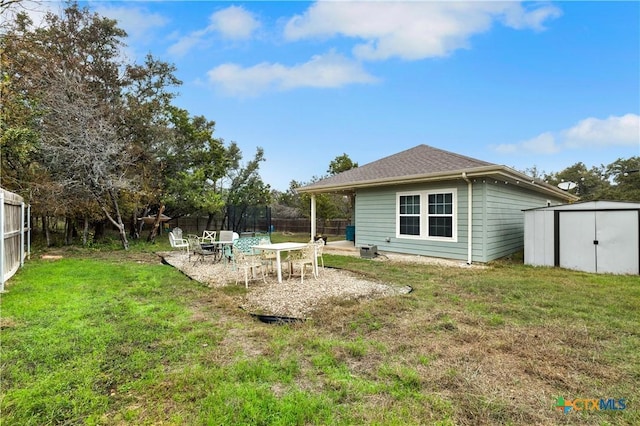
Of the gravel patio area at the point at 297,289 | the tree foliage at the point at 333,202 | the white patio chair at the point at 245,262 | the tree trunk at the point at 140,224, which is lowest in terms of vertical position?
the gravel patio area at the point at 297,289

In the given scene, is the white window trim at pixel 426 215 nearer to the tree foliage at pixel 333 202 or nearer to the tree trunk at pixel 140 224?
the tree foliage at pixel 333 202

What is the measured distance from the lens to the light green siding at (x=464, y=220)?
782 centimetres

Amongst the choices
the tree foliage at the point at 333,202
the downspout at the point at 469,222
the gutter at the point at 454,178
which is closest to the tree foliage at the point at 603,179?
the tree foliage at the point at 333,202

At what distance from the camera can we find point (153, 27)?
9531mm

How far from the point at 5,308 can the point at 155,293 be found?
1.79 m

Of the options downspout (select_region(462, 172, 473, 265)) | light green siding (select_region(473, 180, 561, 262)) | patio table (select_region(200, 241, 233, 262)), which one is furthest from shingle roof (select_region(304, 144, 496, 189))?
patio table (select_region(200, 241, 233, 262))

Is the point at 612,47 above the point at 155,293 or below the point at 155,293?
above

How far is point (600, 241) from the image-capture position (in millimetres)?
6770

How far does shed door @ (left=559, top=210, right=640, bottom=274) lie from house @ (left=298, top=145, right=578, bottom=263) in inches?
60.5

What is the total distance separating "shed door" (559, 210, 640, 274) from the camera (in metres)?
6.42

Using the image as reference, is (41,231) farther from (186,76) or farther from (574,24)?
(574,24)

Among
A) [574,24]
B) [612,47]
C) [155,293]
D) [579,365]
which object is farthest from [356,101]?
[579,365]

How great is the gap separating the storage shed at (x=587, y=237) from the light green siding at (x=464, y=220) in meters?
0.85

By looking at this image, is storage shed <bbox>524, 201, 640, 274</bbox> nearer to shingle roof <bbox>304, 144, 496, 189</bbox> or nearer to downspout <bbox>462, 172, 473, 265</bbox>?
downspout <bbox>462, 172, 473, 265</bbox>
